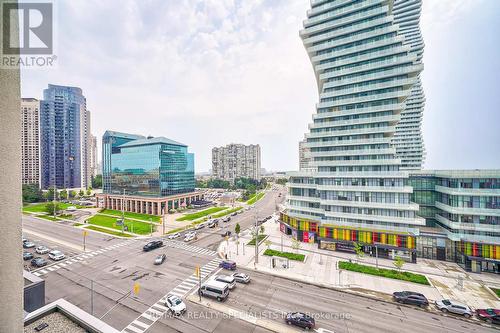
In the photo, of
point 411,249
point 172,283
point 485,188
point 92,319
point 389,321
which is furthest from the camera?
point 411,249

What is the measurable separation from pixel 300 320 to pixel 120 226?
6023cm

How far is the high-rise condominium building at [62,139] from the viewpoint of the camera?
127 meters

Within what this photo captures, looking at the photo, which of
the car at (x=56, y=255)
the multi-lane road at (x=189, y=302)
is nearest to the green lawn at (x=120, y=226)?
the multi-lane road at (x=189, y=302)

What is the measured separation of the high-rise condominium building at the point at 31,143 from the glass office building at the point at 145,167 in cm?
6627

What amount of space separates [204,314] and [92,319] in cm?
1853

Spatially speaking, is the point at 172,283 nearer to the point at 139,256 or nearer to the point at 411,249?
the point at 139,256

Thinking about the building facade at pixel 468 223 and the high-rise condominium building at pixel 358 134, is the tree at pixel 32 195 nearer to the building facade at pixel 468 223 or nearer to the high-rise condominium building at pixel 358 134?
the high-rise condominium building at pixel 358 134

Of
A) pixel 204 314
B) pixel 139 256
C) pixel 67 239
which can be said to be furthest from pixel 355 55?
pixel 67 239

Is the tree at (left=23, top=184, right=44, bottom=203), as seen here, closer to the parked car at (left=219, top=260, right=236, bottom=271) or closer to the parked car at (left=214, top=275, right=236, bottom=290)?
the parked car at (left=219, top=260, right=236, bottom=271)

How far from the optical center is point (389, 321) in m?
25.0

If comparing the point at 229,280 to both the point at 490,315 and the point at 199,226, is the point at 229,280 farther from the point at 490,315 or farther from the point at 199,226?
the point at 199,226

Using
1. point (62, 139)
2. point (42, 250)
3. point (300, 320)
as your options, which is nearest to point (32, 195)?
point (62, 139)

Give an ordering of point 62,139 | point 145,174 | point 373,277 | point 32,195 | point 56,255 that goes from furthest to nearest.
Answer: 1. point 62,139
2. point 32,195
3. point 145,174
4. point 56,255
5. point 373,277

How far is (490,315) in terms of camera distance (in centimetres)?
2555
